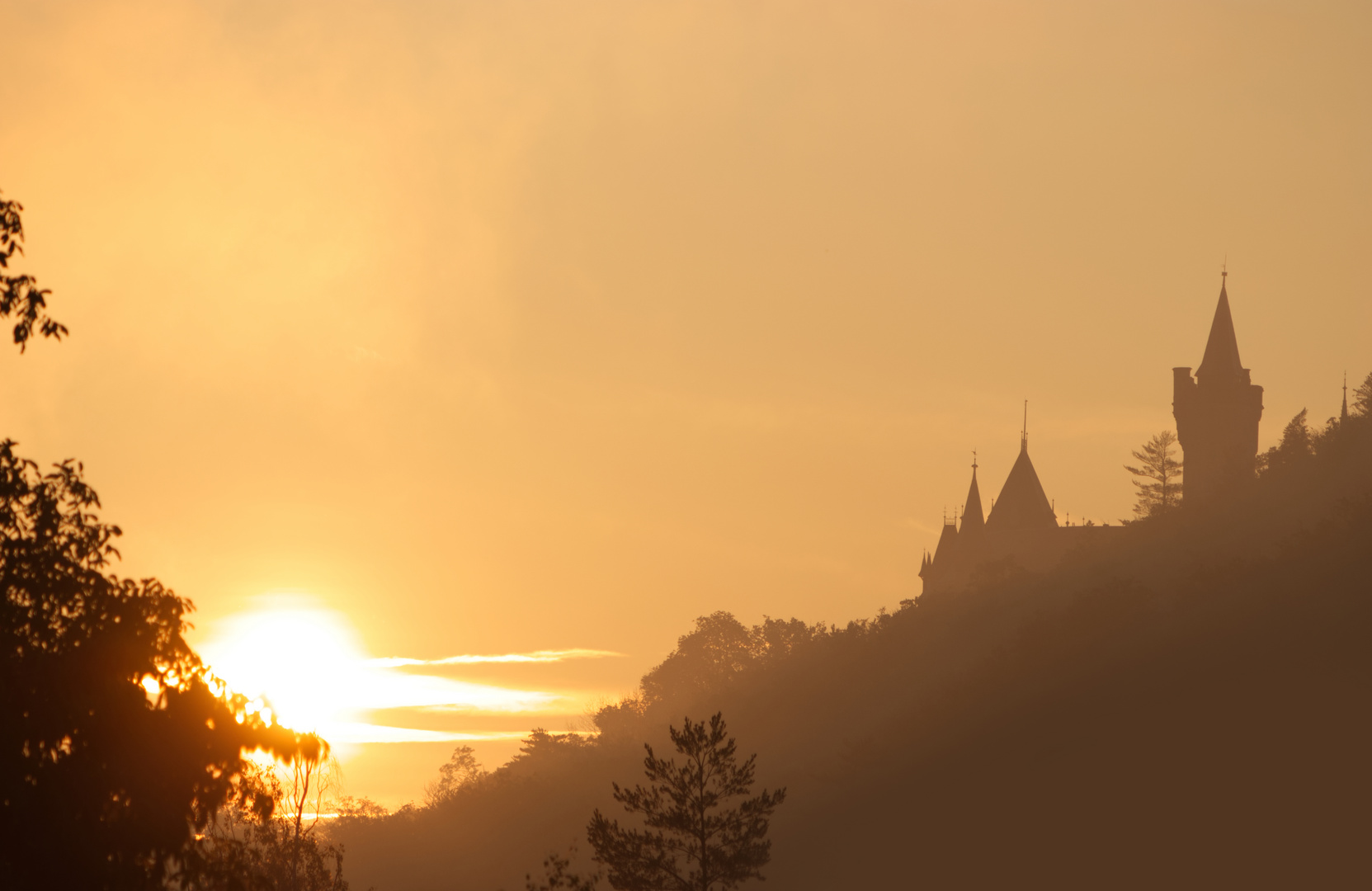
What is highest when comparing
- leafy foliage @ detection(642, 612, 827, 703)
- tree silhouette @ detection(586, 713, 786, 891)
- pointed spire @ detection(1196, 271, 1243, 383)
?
pointed spire @ detection(1196, 271, 1243, 383)

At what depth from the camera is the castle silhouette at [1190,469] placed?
4471 inches

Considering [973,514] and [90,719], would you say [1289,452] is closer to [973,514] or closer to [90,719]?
[973,514]

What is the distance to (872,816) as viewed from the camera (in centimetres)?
8881

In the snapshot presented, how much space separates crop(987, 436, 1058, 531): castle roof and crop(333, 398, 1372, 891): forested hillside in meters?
8.16

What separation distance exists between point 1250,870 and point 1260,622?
932 inches

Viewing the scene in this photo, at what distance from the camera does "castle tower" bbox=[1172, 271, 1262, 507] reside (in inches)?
4461

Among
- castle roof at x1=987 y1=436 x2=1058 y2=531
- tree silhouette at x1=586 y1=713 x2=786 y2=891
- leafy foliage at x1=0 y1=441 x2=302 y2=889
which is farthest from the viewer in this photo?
castle roof at x1=987 y1=436 x2=1058 y2=531

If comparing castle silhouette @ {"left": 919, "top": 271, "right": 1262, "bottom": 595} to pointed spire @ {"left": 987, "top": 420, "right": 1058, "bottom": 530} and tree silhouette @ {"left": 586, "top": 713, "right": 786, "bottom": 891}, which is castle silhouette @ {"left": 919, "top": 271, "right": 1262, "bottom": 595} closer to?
pointed spire @ {"left": 987, "top": 420, "right": 1058, "bottom": 530}

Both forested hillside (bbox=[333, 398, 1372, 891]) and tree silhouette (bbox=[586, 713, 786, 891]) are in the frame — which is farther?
forested hillside (bbox=[333, 398, 1372, 891])

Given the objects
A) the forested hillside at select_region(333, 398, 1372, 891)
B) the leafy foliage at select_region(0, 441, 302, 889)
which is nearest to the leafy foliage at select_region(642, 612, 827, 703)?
the forested hillside at select_region(333, 398, 1372, 891)

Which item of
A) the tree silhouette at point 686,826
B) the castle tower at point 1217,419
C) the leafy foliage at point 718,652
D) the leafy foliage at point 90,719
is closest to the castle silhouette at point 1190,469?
the castle tower at point 1217,419

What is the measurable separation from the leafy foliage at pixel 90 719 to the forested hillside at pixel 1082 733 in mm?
64661

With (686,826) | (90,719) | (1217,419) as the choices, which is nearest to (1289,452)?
(1217,419)

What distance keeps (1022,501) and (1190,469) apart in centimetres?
1475
